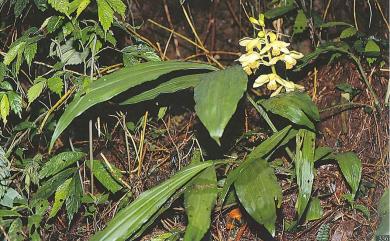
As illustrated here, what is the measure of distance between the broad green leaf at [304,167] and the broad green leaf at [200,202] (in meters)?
0.21

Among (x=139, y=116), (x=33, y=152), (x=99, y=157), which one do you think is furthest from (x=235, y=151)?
(x=33, y=152)

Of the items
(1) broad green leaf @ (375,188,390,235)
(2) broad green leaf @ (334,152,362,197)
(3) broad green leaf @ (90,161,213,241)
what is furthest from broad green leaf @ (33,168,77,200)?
(1) broad green leaf @ (375,188,390,235)

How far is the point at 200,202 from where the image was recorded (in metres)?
1.29

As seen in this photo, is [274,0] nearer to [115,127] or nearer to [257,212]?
[115,127]

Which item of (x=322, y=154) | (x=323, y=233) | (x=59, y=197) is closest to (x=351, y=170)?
(x=322, y=154)

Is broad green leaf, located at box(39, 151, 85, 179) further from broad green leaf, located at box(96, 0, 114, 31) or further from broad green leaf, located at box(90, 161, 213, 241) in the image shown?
broad green leaf, located at box(96, 0, 114, 31)

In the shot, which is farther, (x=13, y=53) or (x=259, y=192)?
(x=13, y=53)

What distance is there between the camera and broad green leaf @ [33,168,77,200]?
1.54 meters

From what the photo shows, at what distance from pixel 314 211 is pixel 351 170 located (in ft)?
0.49

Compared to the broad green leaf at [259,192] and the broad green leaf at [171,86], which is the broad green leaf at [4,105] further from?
the broad green leaf at [259,192]

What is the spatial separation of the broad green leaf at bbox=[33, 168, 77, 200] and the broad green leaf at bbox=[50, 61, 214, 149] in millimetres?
305

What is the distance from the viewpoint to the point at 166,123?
1942 millimetres

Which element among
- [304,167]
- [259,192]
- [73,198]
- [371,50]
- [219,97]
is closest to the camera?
[219,97]

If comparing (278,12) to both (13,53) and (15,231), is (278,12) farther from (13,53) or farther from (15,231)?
(15,231)
